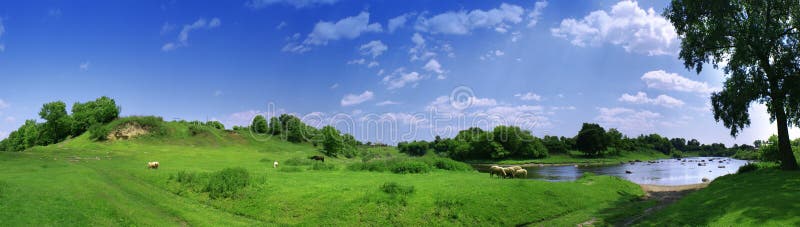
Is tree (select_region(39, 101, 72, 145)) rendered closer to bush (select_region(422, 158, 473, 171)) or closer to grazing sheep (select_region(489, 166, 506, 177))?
bush (select_region(422, 158, 473, 171))

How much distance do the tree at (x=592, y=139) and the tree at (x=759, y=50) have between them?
104 m

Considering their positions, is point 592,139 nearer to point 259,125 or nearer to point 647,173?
point 647,173

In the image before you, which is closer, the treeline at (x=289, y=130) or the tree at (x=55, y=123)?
the tree at (x=55, y=123)

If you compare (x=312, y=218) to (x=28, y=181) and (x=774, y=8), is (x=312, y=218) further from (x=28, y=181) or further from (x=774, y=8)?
(x=774, y=8)

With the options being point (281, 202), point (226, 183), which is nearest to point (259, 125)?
point (226, 183)

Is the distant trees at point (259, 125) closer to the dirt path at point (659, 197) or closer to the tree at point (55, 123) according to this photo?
the tree at point (55, 123)

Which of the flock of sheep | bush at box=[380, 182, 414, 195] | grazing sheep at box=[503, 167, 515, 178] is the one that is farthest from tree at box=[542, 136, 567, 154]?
bush at box=[380, 182, 414, 195]

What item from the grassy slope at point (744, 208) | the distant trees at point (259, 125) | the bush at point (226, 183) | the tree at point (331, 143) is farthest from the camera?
the distant trees at point (259, 125)

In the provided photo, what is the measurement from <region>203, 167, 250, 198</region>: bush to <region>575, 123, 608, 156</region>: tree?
126 metres

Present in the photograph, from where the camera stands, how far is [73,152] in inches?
1619

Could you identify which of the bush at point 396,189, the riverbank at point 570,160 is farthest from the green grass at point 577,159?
the bush at point 396,189

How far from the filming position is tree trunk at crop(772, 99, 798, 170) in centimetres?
2794

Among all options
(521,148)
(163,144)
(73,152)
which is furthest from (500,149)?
(73,152)

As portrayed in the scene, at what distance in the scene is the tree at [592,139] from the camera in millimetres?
128500
